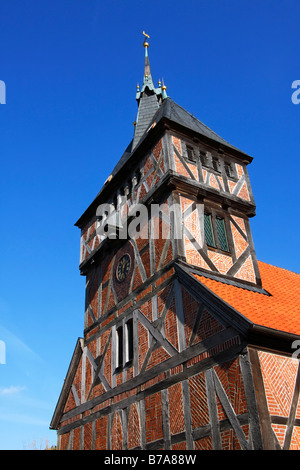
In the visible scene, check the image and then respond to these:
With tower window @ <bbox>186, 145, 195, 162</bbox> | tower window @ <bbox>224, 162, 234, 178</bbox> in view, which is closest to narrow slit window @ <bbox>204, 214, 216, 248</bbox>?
tower window @ <bbox>186, 145, 195, 162</bbox>

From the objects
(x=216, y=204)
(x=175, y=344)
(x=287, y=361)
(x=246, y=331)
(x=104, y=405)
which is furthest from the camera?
(x=216, y=204)

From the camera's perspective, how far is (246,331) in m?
8.43

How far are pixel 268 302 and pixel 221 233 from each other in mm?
2858

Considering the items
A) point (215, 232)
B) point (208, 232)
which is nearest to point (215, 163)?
point (215, 232)

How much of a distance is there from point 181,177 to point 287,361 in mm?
6488

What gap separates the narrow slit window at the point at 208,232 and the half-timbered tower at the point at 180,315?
46mm

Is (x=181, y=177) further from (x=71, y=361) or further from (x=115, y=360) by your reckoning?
(x=71, y=361)

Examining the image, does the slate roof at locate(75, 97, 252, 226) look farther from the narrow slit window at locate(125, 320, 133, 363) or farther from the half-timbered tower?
the narrow slit window at locate(125, 320, 133, 363)

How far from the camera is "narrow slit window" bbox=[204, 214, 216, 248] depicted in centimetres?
1297

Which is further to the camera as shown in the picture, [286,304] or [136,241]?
[136,241]

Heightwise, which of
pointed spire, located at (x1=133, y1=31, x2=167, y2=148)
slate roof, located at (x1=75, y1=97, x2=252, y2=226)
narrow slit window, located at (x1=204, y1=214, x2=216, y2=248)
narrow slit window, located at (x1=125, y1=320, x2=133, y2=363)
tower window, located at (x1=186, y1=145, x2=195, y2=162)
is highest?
pointed spire, located at (x1=133, y1=31, x2=167, y2=148)

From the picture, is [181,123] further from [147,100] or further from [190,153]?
[147,100]

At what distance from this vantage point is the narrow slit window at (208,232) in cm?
1297
